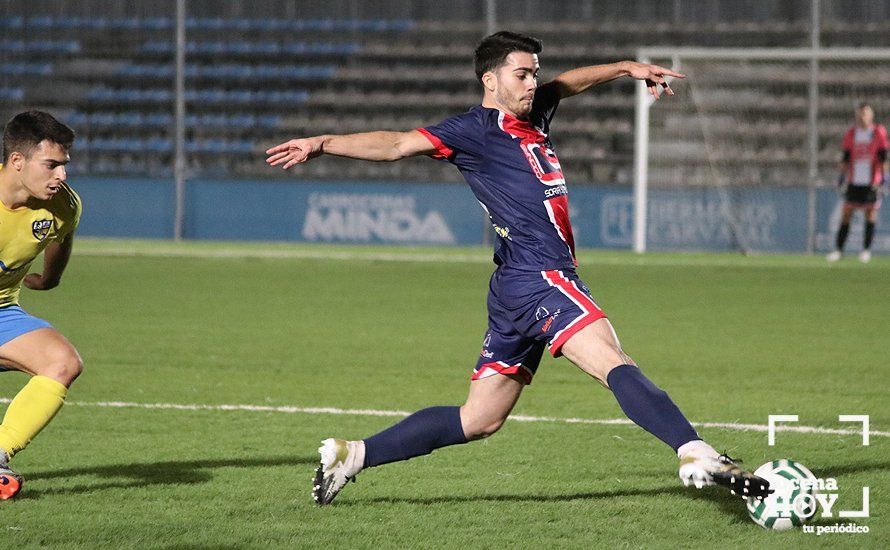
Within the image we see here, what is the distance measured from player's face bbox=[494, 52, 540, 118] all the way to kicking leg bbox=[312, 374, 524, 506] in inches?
40.5

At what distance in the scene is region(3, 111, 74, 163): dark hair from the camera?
203 inches

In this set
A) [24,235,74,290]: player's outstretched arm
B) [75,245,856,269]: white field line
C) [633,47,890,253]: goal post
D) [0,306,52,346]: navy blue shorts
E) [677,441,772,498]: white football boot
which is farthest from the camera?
[633,47,890,253]: goal post

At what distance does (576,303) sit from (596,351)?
207 mm

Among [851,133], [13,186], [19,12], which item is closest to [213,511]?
[13,186]

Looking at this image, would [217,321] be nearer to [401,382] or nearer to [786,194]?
[401,382]

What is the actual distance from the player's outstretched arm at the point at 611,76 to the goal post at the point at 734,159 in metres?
15.3

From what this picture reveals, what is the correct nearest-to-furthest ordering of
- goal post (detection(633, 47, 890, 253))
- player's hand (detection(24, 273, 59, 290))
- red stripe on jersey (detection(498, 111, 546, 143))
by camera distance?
red stripe on jersey (detection(498, 111, 546, 143)) → player's hand (detection(24, 273, 59, 290)) → goal post (detection(633, 47, 890, 253))

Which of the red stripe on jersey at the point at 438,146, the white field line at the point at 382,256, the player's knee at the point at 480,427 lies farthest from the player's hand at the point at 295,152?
the white field line at the point at 382,256

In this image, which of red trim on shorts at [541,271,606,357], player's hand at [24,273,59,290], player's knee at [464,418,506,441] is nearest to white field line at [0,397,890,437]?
player's hand at [24,273,59,290]

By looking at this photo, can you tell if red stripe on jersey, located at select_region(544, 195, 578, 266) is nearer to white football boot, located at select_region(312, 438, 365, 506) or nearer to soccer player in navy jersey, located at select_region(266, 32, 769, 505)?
soccer player in navy jersey, located at select_region(266, 32, 769, 505)

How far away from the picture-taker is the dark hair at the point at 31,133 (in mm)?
5160

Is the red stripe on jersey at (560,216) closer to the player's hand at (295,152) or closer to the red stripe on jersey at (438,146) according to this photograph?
the red stripe on jersey at (438,146)

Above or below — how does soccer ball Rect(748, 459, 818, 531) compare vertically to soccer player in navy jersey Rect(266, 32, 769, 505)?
below

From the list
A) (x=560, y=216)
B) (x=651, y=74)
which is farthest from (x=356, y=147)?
(x=651, y=74)
